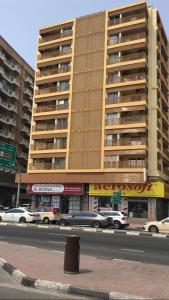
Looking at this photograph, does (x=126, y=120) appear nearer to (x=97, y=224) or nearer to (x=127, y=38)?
(x=127, y=38)

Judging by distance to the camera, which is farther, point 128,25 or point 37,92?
point 37,92

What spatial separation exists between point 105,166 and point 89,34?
1974 centimetres

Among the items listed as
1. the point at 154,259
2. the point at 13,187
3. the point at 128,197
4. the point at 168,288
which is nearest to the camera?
the point at 168,288

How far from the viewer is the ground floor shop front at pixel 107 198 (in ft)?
152

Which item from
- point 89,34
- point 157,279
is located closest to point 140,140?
point 89,34

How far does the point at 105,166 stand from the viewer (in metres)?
49.2

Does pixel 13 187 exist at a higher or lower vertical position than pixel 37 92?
lower

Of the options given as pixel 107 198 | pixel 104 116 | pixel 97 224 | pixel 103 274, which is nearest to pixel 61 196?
pixel 107 198

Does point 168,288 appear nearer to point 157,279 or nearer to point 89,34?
point 157,279

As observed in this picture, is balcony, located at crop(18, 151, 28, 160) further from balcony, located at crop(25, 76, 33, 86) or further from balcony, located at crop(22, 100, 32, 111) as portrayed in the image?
balcony, located at crop(25, 76, 33, 86)

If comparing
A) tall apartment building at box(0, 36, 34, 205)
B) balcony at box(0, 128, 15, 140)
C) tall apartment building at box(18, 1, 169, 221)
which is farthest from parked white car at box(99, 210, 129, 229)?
balcony at box(0, 128, 15, 140)

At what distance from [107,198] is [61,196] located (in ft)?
21.3

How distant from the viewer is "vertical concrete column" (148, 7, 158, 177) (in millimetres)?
49031

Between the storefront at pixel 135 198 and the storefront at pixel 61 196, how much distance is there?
1510 millimetres
